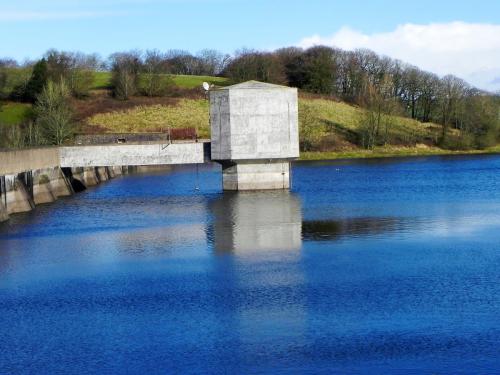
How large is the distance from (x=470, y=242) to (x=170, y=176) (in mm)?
45756

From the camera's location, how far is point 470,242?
31781 mm

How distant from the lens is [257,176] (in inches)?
2025

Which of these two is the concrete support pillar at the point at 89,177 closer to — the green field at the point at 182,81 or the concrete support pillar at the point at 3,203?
the concrete support pillar at the point at 3,203

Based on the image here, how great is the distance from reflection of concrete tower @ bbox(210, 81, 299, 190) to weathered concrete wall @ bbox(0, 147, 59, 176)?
32.3ft

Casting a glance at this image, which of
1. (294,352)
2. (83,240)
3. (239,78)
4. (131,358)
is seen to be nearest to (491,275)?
(294,352)

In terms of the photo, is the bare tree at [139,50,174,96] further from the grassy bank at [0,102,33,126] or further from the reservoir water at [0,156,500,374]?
the reservoir water at [0,156,500,374]

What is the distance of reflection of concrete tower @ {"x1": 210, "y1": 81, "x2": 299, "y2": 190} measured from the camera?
50688 millimetres

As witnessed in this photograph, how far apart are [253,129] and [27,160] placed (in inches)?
510

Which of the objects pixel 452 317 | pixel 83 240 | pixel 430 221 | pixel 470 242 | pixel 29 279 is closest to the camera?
pixel 452 317

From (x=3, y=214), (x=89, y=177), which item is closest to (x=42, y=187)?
(x=3, y=214)

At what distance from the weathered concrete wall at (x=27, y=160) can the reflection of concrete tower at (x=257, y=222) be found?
10.6 m

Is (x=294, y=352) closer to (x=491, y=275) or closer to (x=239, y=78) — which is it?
(x=491, y=275)

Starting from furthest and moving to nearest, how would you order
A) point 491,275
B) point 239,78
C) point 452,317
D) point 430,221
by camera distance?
point 239,78
point 430,221
point 491,275
point 452,317

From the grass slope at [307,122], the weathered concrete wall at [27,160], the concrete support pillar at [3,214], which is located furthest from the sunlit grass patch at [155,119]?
the concrete support pillar at [3,214]
